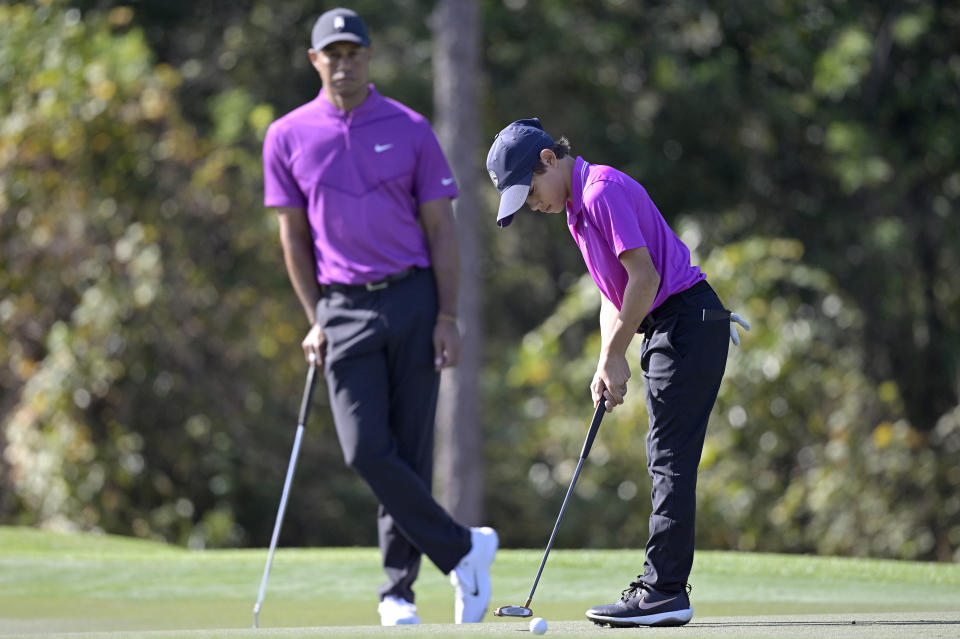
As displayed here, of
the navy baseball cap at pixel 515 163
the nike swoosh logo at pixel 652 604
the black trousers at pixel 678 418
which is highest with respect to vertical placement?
the navy baseball cap at pixel 515 163

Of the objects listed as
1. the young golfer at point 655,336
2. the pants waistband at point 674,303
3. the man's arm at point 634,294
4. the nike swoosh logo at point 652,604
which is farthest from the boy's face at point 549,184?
the nike swoosh logo at point 652,604

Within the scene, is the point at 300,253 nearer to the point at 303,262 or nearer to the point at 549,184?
the point at 303,262

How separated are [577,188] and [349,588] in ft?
8.61

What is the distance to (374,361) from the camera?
5.81m

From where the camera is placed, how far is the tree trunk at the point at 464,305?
13.0m

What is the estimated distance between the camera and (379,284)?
5785 mm

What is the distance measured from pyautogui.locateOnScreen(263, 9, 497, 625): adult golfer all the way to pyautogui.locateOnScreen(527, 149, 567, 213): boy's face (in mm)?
1068

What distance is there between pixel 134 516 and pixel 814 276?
5.57m

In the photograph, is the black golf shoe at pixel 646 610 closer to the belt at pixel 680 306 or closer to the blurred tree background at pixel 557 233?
the belt at pixel 680 306

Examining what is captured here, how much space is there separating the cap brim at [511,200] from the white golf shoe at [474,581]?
1458 millimetres

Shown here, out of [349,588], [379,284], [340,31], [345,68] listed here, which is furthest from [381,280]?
[349,588]

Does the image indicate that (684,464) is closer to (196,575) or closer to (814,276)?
(196,575)

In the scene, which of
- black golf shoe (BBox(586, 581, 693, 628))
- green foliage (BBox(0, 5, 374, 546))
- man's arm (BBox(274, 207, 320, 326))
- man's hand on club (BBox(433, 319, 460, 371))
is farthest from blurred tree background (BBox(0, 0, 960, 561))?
black golf shoe (BBox(586, 581, 693, 628))

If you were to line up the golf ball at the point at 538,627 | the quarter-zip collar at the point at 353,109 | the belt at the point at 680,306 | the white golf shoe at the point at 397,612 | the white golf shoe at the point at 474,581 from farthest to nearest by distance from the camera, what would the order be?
the quarter-zip collar at the point at 353,109 < the white golf shoe at the point at 474,581 < the white golf shoe at the point at 397,612 < the belt at the point at 680,306 < the golf ball at the point at 538,627
